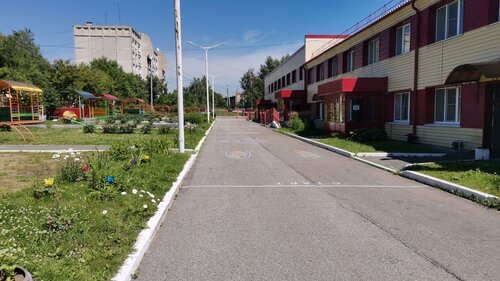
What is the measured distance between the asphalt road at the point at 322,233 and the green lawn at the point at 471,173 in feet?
2.39

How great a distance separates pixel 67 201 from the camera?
6.37m

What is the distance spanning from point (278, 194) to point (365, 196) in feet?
5.80

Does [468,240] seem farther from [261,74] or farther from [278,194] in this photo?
[261,74]

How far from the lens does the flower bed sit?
157 inches

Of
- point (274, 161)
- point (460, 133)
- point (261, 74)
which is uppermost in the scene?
point (261, 74)

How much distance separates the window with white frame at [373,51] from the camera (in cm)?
2231

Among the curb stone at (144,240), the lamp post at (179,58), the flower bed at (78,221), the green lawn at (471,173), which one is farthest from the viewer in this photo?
the lamp post at (179,58)

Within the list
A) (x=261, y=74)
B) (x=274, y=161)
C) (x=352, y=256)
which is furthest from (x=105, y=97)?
(x=261, y=74)

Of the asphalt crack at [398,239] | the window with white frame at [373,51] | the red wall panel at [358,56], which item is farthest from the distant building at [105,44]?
the asphalt crack at [398,239]

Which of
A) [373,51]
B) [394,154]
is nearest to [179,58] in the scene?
[394,154]

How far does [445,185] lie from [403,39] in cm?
1224

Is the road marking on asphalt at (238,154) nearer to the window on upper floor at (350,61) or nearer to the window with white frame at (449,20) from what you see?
the window with white frame at (449,20)

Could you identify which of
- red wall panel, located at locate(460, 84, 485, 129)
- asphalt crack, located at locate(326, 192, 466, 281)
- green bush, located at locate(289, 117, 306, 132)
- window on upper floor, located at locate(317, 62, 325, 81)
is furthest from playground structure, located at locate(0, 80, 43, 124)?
red wall panel, located at locate(460, 84, 485, 129)

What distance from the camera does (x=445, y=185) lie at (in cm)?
888
